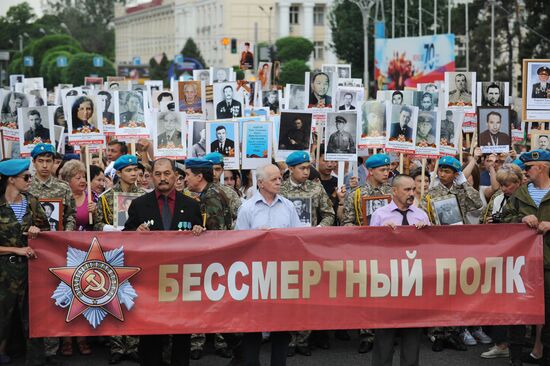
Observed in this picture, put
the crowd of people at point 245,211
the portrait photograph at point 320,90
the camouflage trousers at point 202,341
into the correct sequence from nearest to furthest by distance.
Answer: the crowd of people at point 245,211 < the camouflage trousers at point 202,341 < the portrait photograph at point 320,90

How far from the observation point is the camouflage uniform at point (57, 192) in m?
10.4

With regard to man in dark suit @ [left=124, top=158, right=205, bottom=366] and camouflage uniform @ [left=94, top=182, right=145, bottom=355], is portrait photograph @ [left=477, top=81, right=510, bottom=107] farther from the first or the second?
man in dark suit @ [left=124, top=158, right=205, bottom=366]

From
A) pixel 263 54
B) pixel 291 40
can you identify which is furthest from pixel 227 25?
pixel 263 54

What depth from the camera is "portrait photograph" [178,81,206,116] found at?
17.4m

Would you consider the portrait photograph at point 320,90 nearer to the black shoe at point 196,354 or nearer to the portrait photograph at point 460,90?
the portrait photograph at point 460,90

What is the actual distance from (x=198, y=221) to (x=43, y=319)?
4.57 feet

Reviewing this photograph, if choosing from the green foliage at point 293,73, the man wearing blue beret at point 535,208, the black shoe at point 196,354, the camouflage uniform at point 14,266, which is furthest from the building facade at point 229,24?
the camouflage uniform at point 14,266

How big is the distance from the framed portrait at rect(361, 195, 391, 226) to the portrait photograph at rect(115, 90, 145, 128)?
16.8ft

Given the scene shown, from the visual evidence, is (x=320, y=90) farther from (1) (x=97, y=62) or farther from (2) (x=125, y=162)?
(1) (x=97, y=62)

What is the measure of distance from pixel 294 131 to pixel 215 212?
335cm

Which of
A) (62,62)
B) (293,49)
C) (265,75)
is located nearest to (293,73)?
(293,49)

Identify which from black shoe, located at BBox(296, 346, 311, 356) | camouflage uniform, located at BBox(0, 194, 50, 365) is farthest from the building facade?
camouflage uniform, located at BBox(0, 194, 50, 365)

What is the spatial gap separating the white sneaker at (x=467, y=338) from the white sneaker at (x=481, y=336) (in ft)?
0.32

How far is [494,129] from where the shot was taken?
1423 cm
